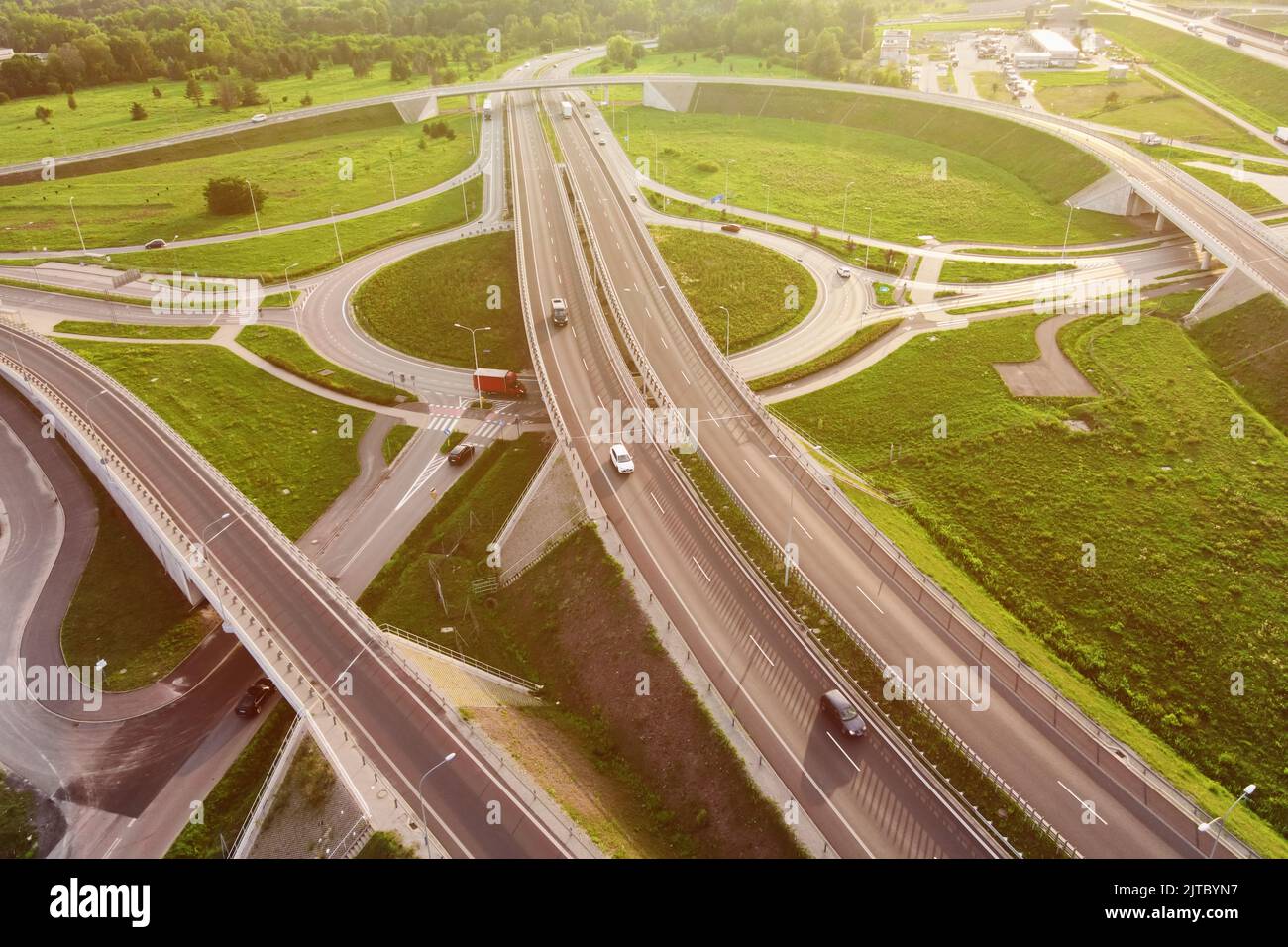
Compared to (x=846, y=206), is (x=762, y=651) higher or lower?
lower

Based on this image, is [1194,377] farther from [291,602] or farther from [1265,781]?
[291,602]

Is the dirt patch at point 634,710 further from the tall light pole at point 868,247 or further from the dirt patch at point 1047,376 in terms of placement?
the tall light pole at point 868,247

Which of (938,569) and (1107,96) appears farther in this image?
(1107,96)

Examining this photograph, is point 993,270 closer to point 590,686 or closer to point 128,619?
point 590,686

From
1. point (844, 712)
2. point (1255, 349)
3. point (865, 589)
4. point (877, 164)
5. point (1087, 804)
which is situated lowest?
point (1087, 804)

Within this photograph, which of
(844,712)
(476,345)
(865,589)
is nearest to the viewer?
(844,712)

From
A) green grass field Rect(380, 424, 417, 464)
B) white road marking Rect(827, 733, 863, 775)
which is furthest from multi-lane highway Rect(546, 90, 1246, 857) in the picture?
green grass field Rect(380, 424, 417, 464)

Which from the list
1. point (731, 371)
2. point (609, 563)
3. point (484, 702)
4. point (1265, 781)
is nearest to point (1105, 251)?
point (731, 371)

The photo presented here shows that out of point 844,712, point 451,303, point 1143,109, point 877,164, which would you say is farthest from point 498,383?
point 1143,109
